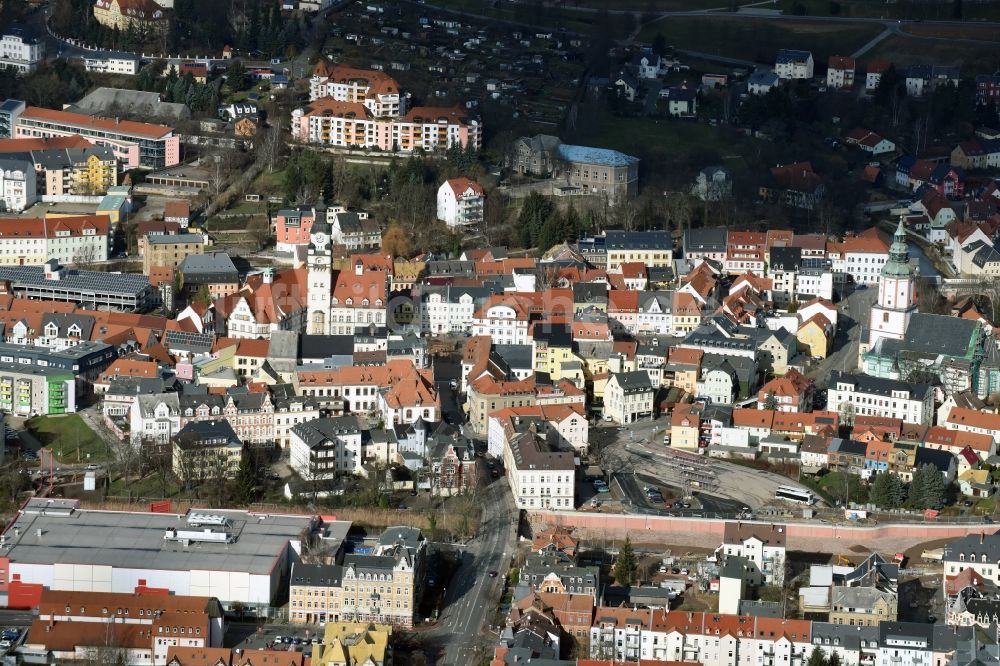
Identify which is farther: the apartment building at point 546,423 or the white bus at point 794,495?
the apartment building at point 546,423

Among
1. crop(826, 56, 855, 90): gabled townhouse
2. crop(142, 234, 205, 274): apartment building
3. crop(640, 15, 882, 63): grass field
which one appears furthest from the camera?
crop(640, 15, 882, 63): grass field

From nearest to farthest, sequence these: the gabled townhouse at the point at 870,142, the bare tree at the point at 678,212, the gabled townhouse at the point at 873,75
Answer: the bare tree at the point at 678,212
the gabled townhouse at the point at 870,142
the gabled townhouse at the point at 873,75

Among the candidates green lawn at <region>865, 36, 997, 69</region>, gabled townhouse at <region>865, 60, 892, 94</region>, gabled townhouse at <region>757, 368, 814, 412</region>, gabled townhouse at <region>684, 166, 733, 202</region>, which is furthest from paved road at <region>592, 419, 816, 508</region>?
green lawn at <region>865, 36, 997, 69</region>

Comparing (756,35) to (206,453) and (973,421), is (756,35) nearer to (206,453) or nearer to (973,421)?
(973,421)

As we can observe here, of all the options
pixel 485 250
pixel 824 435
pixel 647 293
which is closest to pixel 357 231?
pixel 485 250

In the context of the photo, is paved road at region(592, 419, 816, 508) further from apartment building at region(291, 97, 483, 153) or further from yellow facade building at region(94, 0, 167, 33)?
yellow facade building at region(94, 0, 167, 33)

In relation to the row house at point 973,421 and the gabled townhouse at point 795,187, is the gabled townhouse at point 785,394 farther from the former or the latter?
the gabled townhouse at point 795,187

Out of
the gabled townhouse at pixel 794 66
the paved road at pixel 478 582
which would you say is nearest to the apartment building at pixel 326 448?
the paved road at pixel 478 582

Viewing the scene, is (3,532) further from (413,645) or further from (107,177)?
(107,177)
